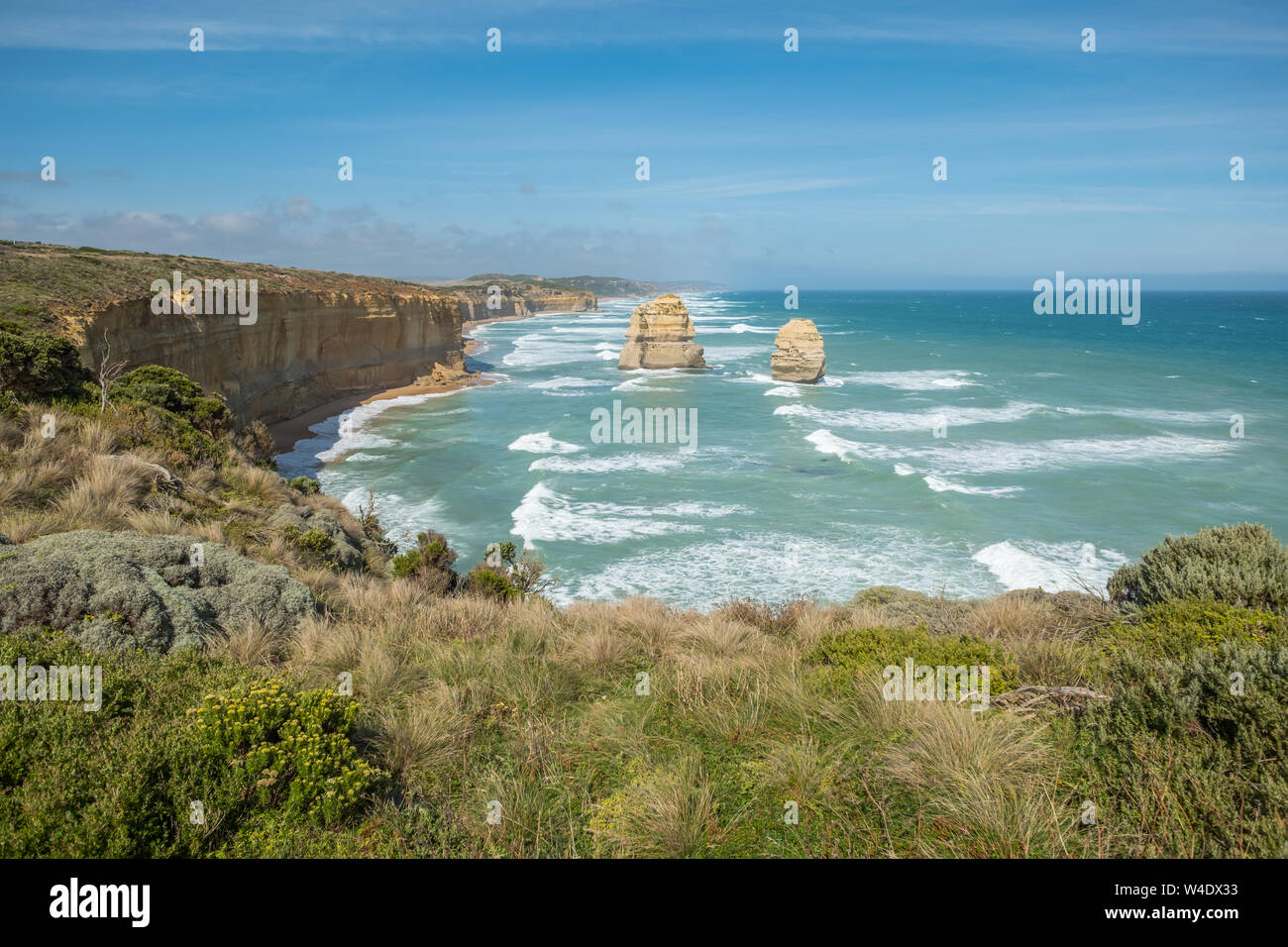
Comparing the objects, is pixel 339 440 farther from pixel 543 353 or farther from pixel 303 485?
pixel 543 353

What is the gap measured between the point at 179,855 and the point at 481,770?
1.64m

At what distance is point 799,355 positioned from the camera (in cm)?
5006

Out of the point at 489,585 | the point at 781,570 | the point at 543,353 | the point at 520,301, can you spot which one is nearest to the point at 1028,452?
the point at 781,570

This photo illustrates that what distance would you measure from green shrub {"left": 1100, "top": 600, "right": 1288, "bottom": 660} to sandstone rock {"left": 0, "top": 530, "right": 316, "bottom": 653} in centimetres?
770

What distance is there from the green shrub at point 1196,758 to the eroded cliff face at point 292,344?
21502 millimetres

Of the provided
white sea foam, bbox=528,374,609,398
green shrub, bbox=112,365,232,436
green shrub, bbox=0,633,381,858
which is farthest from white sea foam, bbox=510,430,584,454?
green shrub, bbox=0,633,381,858

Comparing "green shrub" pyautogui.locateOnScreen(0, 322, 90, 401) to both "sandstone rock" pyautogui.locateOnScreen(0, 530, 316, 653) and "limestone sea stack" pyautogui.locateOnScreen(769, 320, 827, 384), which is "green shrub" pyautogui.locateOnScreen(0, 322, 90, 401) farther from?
"limestone sea stack" pyautogui.locateOnScreen(769, 320, 827, 384)

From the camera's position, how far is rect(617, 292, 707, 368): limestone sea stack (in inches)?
2186

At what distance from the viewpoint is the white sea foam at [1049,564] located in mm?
16900

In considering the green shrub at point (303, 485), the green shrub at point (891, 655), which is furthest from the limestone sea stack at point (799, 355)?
the green shrub at point (891, 655)

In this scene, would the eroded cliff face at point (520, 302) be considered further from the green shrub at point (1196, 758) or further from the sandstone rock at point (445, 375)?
the green shrub at point (1196, 758)

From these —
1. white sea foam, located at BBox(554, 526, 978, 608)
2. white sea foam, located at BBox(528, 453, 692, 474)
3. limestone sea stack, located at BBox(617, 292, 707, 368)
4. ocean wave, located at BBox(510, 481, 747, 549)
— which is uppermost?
limestone sea stack, located at BBox(617, 292, 707, 368)

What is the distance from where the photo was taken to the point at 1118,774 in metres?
4.18
